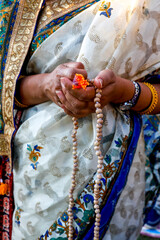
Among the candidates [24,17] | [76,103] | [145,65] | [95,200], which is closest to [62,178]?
[95,200]

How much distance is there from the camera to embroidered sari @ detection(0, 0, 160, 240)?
1.00 m

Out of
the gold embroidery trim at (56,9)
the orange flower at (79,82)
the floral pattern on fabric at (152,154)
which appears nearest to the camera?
the orange flower at (79,82)

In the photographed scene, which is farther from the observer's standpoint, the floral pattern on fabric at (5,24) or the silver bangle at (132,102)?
the floral pattern on fabric at (5,24)

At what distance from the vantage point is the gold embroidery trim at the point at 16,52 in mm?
1125

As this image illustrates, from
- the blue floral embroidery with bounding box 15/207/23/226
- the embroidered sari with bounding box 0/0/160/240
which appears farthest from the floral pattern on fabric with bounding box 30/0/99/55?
the blue floral embroidery with bounding box 15/207/23/226

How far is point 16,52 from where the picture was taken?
3.74ft

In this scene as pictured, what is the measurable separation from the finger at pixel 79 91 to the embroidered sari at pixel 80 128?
0.42ft

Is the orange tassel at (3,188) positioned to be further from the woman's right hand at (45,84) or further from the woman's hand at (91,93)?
the woman's hand at (91,93)

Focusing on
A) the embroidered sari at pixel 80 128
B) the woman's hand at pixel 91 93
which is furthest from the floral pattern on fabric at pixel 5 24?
the woman's hand at pixel 91 93

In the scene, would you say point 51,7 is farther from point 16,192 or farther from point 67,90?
point 16,192

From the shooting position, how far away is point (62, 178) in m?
1.06

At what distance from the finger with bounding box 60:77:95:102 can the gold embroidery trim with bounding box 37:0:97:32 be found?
33cm

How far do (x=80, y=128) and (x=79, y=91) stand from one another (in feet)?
0.60

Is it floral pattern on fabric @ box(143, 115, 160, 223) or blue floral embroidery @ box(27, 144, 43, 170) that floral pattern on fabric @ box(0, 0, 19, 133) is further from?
floral pattern on fabric @ box(143, 115, 160, 223)
